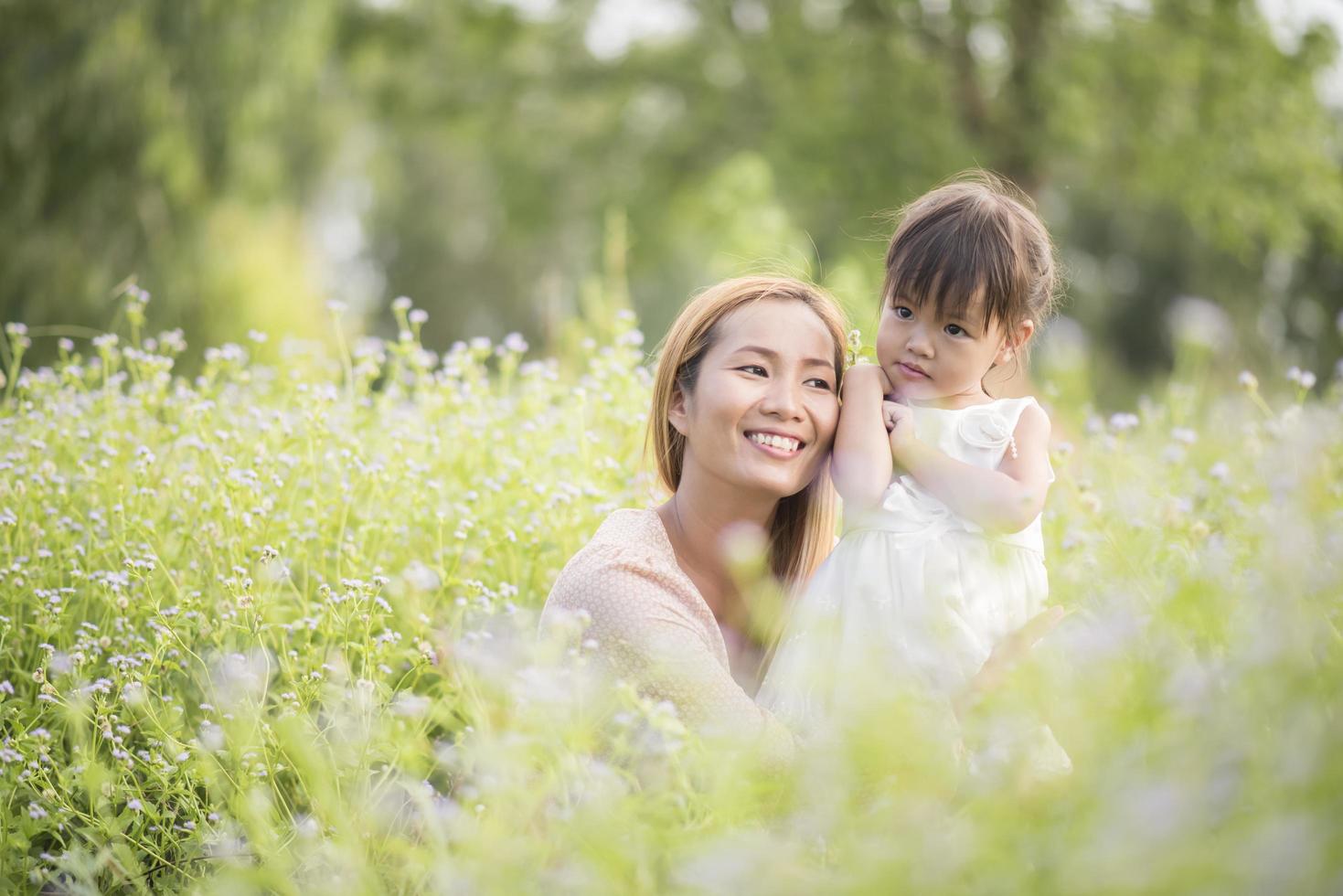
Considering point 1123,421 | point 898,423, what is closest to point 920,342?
point 898,423

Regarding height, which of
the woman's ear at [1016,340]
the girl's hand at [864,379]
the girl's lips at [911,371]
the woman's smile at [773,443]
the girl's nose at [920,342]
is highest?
the woman's ear at [1016,340]

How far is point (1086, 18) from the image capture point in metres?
11.7

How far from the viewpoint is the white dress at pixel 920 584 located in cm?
228

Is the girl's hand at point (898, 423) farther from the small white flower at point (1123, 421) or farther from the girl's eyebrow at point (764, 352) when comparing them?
the small white flower at point (1123, 421)

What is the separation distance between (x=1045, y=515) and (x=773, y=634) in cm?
139

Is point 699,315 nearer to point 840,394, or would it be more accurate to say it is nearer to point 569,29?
point 840,394

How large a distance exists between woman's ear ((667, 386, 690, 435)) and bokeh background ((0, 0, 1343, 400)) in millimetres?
1983

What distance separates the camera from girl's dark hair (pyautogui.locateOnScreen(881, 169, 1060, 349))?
2.52 meters

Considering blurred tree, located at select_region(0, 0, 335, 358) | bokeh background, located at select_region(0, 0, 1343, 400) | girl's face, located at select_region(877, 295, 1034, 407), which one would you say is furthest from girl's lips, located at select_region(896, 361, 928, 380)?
blurred tree, located at select_region(0, 0, 335, 358)

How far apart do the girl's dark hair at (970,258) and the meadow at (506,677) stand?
565 millimetres

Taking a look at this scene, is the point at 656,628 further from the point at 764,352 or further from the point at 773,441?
the point at 764,352

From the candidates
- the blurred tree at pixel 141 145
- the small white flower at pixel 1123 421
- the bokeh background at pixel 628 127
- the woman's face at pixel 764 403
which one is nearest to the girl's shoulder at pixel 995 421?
the woman's face at pixel 764 403

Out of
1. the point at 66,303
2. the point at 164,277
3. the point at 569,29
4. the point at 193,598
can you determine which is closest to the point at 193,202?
the point at 164,277

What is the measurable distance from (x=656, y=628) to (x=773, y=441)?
512 millimetres
